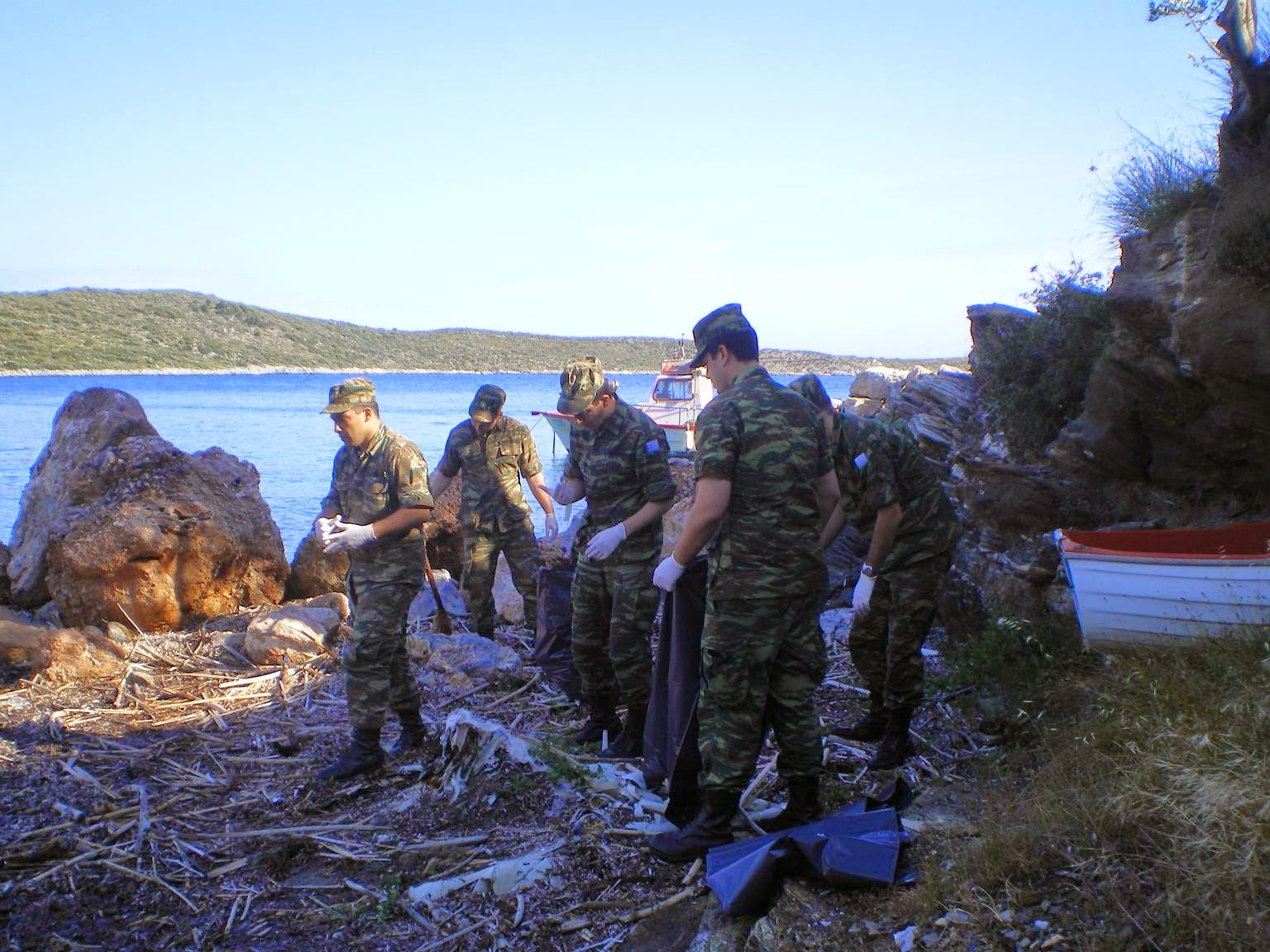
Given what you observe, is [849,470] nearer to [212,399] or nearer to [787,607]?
[787,607]

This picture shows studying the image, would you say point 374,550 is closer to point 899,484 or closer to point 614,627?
point 614,627

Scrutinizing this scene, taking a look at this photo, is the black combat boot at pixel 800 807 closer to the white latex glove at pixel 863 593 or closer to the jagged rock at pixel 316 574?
the white latex glove at pixel 863 593

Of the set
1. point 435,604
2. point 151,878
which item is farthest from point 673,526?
point 151,878

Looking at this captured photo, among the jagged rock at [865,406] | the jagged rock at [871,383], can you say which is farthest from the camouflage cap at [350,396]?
the jagged rock at [871,383]

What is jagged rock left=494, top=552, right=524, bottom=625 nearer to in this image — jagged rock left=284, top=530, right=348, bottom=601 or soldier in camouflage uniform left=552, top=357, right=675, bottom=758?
jagged rock left=284, top=530, right=348, bottom=601

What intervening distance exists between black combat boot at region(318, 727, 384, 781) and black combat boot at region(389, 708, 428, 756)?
265mm

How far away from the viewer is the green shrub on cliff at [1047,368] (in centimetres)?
788

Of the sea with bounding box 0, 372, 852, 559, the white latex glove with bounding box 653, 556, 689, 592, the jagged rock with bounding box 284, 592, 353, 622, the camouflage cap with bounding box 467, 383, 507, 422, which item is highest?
the camouflage cap with bounding box 467, 383, 507, 422

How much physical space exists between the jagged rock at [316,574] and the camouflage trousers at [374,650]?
16.1ft

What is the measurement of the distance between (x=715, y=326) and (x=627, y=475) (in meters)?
1.59

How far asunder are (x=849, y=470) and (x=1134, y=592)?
1.46 m

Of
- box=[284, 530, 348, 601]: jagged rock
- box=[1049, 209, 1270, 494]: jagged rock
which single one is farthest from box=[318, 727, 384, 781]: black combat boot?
box=[1049, 209, 1270, 494]: jagged rock

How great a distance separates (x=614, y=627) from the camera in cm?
Answer: 526

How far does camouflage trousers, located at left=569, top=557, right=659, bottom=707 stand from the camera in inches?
206
